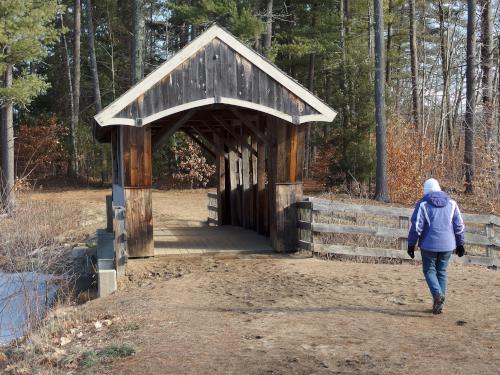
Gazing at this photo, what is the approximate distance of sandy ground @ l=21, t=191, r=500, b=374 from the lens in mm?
5797

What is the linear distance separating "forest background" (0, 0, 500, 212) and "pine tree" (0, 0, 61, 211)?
0.25 feet

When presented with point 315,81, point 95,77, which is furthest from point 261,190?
point 315,81

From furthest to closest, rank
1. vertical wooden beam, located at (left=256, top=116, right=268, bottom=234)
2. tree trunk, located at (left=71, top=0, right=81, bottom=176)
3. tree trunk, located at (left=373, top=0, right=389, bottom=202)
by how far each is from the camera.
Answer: tree trunk, located at (left=71, top=0, right=81, bottom=176), tree trunk, located at (left=373, top=0, right=389, bottom=202), vertical wooden beam, located at (left=256, top=116, right=268, bottom=234)

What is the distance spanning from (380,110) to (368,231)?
41.6 ft

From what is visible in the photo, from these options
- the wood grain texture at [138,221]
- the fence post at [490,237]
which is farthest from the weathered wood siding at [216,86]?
the fence post at [490,237]

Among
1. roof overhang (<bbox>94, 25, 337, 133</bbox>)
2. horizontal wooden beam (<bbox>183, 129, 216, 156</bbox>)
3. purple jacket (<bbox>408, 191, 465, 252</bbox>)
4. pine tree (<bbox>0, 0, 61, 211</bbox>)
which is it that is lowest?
purple jacket (<bbox>408, 191, 465, 252</bbox>)

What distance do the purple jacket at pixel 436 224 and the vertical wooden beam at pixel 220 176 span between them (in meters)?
9.89

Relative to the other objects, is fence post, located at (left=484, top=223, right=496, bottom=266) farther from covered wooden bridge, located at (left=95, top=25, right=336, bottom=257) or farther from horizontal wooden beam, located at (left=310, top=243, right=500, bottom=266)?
covered wooden bridge, located at (left=95, top=25, right=336, bottom=257)

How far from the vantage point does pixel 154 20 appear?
129 ft

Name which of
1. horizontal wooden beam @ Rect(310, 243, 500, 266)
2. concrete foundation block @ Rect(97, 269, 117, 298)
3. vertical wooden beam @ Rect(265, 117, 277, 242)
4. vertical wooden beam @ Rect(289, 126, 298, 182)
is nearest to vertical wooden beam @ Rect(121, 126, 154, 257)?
concrete foundation block @ Rect(97, 269, 117, 298)

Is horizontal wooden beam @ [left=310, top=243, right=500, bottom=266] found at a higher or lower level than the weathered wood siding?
lower

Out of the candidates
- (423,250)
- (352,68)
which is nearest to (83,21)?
(352,68)

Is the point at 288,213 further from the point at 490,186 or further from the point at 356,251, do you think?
the point at 490,186

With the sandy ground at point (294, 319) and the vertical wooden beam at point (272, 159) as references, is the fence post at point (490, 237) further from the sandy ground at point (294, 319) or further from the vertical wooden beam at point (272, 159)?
the vertical wooden beam at point (272, 159)
